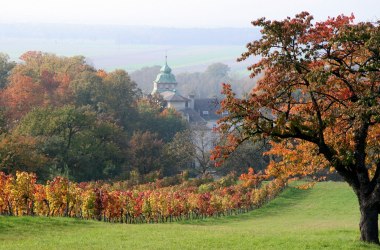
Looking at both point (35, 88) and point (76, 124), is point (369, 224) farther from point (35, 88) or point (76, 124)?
point (35, 88)

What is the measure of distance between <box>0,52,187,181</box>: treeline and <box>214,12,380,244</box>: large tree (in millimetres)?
27270

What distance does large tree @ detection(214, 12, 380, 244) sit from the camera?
18.5 m

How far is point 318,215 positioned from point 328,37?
1066 inches

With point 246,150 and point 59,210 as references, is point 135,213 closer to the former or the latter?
point 59,210

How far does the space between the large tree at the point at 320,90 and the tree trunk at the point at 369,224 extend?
5 centimetres

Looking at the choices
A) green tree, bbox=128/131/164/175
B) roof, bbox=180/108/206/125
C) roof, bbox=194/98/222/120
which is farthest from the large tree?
roof, bbox=194/98/222/120

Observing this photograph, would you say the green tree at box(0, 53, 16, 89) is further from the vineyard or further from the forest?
the vineyard

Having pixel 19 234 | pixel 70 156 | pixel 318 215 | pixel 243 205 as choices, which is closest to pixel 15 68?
pixel 70 156

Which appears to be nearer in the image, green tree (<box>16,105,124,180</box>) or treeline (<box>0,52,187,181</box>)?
treeline (<box>0,52,187,181</box>)

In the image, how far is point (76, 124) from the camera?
60.7 metres

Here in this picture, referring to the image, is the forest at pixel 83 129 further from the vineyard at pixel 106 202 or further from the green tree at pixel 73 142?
the vineyard at pixel 106 202

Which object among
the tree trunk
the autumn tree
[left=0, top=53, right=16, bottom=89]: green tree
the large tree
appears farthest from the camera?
[left=0, top=53, right=16, bottom=89]: green tree

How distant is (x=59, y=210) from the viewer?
104ft

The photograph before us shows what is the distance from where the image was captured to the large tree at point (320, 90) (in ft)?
60.8
